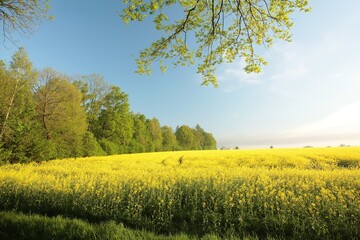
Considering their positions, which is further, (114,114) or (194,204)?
(114,114)

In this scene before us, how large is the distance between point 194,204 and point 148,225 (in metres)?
1.90

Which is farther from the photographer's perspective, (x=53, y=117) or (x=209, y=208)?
(x=53, y=117)

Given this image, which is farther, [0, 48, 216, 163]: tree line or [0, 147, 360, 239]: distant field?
[0, 48, 216, 163]: tree line

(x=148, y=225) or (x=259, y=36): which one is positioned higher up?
(x=259, y=36)

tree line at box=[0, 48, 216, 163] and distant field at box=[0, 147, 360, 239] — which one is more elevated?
tree line at box=[0, 48, 216, 163]

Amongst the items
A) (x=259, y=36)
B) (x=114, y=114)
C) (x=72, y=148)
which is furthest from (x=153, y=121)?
(x=259, y=36)

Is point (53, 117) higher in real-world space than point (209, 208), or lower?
higher

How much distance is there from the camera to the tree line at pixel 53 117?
21516 millimetres

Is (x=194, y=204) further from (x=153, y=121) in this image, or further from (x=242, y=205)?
(x=153, y=121)

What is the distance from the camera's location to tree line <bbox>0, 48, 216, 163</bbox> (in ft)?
70.6

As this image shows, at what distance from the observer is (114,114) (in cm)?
4488

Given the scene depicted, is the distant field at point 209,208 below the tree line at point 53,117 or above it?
below

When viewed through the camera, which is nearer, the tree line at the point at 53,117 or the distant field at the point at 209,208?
the distant field at the point at 209,208

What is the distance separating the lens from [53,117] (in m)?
29.1
